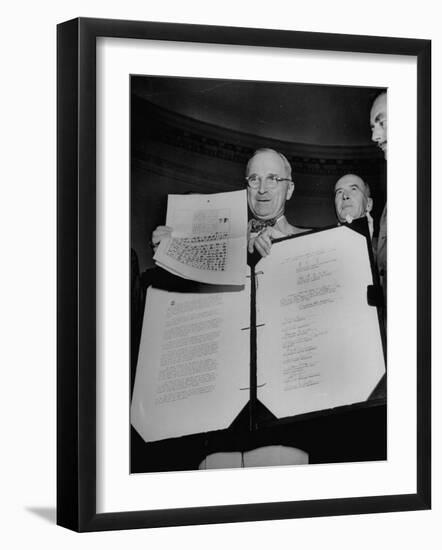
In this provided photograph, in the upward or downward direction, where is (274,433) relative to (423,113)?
downward

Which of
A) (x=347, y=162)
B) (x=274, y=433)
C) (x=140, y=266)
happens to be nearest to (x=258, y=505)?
(x=274, y=433)

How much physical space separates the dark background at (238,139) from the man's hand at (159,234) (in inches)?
0.4

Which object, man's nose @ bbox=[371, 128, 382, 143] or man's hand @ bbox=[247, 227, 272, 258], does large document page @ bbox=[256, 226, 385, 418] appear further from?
man's nose @ bbox=[371, 128, 382, 143]

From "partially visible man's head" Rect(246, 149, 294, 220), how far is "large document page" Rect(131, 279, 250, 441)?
0.49ft

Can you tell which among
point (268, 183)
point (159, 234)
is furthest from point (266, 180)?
point (159, 234)

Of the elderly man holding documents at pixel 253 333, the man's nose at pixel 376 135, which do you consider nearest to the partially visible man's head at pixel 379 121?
the man's nose at pixel 376 135

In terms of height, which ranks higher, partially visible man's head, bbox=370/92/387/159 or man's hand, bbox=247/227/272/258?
partially visible man's head, bbox=370/92/387/159

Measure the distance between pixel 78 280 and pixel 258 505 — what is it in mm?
513

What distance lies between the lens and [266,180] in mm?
2650

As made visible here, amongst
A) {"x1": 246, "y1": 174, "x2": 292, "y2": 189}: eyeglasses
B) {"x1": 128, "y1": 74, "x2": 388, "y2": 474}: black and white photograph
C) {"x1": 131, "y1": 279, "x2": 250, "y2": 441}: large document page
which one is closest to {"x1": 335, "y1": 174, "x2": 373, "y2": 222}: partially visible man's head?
{"x1": 128, "y1": 74, "x2": 388, "y2": 474}: black and white photograph

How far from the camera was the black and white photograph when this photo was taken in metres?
2.58

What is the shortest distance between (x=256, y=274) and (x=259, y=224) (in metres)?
0.09

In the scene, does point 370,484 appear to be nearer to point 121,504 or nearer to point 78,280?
point 121,504

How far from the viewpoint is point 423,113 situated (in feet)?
9.05
